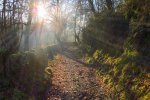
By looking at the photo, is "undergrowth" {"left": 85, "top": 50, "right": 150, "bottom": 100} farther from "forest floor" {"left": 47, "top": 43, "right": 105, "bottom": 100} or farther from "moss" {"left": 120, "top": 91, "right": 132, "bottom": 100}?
"forest floor" {"left": 47, "top": 43, "right": 105, "bottom": 100}

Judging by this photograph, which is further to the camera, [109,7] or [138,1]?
[109,7]

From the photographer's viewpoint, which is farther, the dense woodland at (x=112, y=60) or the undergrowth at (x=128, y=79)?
the dense woodland at (x=112, y=60)

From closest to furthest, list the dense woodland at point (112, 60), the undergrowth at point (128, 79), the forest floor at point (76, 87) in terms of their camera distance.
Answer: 1. the undergrowth at point (128, 79)
2. the dense woodland at point (112, 60)
3. the forest floor at point (76, 87)

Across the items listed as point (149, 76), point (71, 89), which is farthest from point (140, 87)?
point (71, 89)

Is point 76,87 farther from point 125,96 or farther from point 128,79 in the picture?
point 125,96

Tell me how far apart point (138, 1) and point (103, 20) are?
735 centimetres

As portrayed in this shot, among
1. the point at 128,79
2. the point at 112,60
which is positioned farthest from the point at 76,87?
the point at 112,60

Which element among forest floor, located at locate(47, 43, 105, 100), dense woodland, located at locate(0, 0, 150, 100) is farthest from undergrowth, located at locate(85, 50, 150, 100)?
forest floor, located at locate(47, 43, 105, 100)

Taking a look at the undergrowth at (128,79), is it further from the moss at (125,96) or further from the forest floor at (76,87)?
→ the forest floor at (76,87)

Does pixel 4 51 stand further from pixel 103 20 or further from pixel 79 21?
pixel 79 21

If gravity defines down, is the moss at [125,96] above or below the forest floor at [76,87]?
above

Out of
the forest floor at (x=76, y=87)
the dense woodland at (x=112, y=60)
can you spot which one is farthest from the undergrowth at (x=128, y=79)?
the forest floor at (x=76, y=87)

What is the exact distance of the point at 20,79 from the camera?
13.2 metres

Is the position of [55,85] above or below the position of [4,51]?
below
